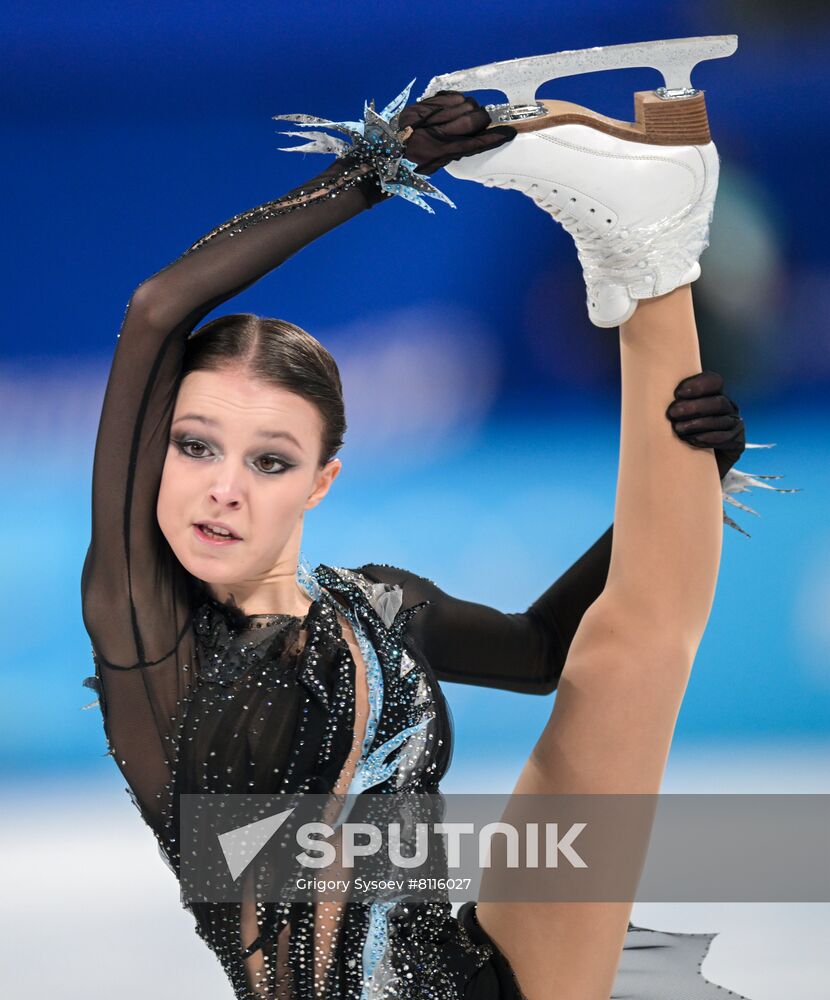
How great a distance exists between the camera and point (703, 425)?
5.98ft

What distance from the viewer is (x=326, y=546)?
337 cm

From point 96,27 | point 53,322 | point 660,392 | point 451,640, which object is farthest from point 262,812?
point 96,27

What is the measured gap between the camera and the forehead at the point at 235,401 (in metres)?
1.54

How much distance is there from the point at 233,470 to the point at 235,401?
0.08m

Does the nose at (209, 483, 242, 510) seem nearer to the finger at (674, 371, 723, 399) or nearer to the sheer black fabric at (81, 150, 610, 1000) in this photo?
the sheer black fabric at (81, 150, 610, 1000)

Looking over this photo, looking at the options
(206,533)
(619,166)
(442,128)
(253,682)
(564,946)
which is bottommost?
(564,946)

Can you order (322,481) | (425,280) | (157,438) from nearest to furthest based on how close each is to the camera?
(157,438) → (322,481) → (425,280)

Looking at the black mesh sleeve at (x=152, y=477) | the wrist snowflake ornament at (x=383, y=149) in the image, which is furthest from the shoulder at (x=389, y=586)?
the wrist snowflake ornament at (x=383, y=149)

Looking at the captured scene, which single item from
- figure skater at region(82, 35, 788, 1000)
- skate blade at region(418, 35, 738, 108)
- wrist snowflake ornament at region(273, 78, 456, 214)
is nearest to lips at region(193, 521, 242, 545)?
figure skater at region(82, 35, 788, 1000)

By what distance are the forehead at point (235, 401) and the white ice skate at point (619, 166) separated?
0.36 meters

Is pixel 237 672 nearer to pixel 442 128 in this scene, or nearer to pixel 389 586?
pixel 389 586

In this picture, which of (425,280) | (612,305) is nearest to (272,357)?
(612,305)

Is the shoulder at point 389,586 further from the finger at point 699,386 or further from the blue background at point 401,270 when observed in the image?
the blue background at point 401,270

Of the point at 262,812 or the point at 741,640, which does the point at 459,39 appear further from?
the point at 262,812
